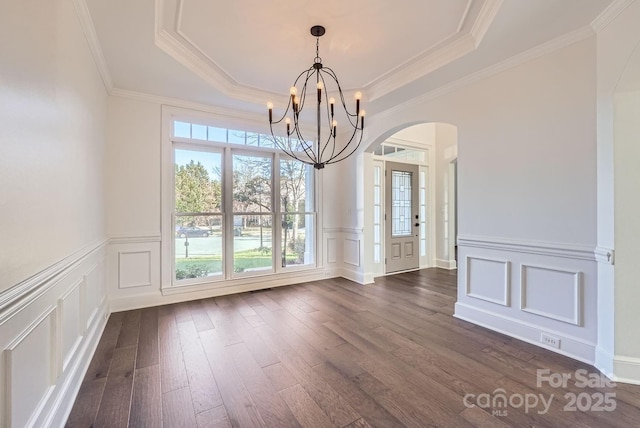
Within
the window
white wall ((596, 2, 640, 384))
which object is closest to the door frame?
the window

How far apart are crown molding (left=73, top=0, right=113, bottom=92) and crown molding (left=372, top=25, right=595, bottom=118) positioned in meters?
3.38

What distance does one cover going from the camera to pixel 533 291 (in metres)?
2.67

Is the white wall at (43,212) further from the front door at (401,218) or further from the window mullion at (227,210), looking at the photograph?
Answer: the front door at (401,218)

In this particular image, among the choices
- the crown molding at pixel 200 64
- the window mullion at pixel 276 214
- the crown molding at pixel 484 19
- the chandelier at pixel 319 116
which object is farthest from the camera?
the window mullion at pixel 276 214

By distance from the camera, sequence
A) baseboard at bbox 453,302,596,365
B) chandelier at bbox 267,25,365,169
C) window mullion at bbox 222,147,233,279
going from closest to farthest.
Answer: baseboard at bbox 453,302,596,365 < chandelier at bbox 267,25,365,169 < window mullion at bbox 222,147,233,279

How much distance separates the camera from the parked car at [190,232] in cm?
392

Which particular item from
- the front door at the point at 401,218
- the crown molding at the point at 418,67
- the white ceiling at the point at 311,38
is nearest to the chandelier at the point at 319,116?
the white ceiling at the point at 311,38

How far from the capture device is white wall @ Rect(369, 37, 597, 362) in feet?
7.70

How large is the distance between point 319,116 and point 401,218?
12.4 feet

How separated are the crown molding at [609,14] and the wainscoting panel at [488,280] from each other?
2.08 meters

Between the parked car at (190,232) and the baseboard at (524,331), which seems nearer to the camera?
the baseboard at (524,331)

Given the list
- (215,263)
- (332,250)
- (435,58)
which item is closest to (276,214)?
(215,263)

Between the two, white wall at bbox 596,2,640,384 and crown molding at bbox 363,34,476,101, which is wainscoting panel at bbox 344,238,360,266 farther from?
white wall at bbox 596,2,640,384

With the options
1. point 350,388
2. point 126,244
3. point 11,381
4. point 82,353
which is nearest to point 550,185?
point 350,388
